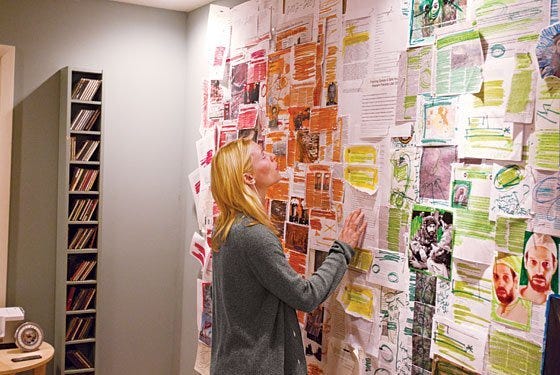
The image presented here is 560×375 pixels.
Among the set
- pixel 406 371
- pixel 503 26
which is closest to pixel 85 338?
Result: pixel 406 371

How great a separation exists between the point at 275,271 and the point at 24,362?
1.87 meters

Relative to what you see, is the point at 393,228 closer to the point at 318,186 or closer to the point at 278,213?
the point at 318,186

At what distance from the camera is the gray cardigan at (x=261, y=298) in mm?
2148

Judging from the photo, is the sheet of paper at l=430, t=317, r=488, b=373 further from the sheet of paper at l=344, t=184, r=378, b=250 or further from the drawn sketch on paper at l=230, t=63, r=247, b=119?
the drawn sketch on paper at l=230, t=63, r=247, b=119

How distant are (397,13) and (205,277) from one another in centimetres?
191

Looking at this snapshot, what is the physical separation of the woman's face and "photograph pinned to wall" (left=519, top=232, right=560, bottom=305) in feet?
3.13

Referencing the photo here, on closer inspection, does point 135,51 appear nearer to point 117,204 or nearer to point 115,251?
point 117,204

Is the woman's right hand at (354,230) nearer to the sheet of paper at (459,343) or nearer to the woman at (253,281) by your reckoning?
the woman at (253,281)

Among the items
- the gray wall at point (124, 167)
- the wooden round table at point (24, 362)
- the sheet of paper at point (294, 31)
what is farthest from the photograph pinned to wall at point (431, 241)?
the wooden round table at point (24, 362)

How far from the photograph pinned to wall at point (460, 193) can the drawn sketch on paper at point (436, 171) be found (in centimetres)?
3

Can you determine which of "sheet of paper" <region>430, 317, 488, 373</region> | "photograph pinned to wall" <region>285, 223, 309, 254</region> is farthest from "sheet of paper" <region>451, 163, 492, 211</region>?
"photograph pinned to wall" <region>285, 223, 309, 254</region>

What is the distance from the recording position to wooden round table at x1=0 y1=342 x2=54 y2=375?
3.26 meters

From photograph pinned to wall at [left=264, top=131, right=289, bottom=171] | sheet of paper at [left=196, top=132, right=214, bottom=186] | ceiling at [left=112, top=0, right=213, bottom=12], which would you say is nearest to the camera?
photograph pinned to wall at [left=264, top=131, right=289, bottom=171]

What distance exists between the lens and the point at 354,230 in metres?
2.39
